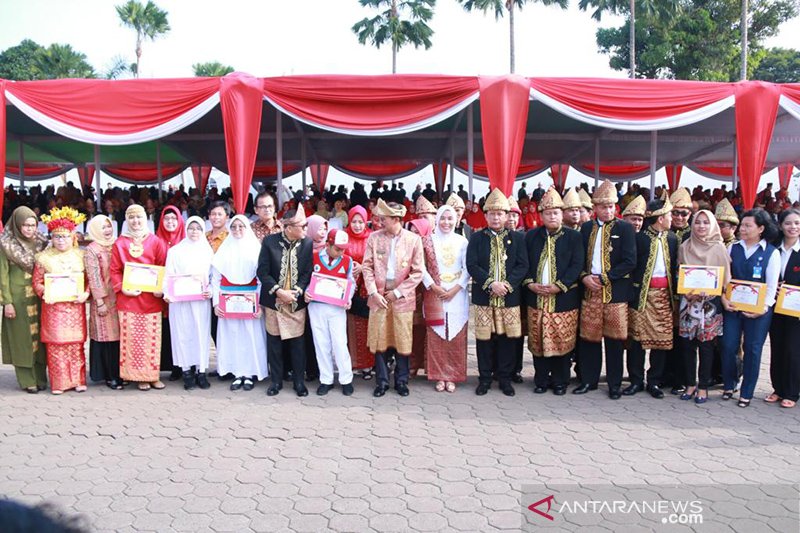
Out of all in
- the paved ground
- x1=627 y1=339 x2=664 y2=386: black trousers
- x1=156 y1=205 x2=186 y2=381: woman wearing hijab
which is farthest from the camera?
x1=156 y1=205 x2=186 y2=381: woman wearing hijab

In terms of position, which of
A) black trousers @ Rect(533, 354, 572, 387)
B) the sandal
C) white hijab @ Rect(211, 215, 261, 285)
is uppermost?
white hijab @ Rect(211, 215, 261, 285)

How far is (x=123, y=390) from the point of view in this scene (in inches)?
192

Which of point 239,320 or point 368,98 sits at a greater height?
point 368,98

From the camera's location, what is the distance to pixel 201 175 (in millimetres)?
15477

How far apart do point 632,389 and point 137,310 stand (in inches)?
152

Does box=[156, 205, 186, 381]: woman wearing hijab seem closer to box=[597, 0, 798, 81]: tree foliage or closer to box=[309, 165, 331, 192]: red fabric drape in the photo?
box=[309, 165, 331, 192]: red fabric drape

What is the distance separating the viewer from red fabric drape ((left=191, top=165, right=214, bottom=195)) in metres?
14.8

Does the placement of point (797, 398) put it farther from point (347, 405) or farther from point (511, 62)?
point (511, 62)

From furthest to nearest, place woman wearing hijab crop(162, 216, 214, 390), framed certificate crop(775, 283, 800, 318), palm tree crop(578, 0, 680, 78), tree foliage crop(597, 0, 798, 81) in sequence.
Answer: tree foliage crop(597, 0, 798, 81) → palm tree crop(578, 0, 680, 78) → woman wearing hijab crop(162, 216, 214, 390) → framed certificate crop(775, 283, 800, 318)

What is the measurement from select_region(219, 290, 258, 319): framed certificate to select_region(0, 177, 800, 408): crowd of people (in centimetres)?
3

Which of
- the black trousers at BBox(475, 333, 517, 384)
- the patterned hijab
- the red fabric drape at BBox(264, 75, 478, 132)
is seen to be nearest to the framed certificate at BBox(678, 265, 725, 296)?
the black trousers at BBox(475, 333, 517, 384)

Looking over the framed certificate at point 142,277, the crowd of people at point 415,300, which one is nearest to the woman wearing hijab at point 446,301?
the crowd of people at point 415,300

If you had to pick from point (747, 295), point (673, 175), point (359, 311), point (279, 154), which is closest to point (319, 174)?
point (279, 154)

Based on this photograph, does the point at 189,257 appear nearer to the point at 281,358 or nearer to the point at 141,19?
the point at 281,358
